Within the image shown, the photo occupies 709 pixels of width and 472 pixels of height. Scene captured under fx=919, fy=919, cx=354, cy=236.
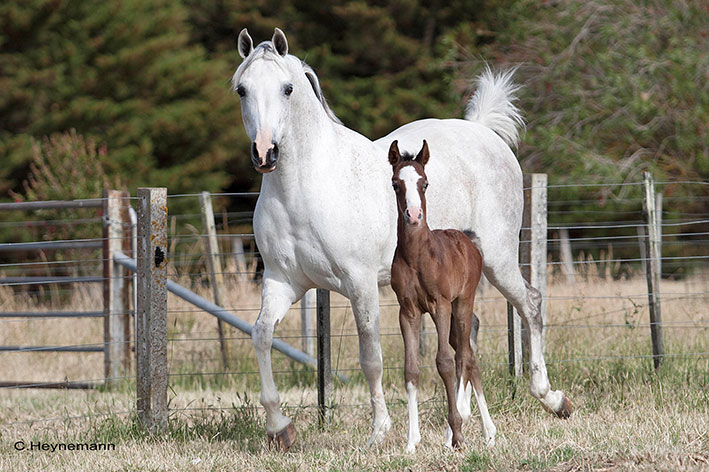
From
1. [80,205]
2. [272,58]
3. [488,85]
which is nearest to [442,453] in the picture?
[272,58]

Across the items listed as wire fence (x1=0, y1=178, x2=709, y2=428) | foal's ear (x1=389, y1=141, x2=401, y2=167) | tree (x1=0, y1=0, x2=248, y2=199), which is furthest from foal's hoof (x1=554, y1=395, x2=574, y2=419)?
tree (x1=0, y1=0, x2=248, y2=199)

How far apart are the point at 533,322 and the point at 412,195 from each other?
2346mm

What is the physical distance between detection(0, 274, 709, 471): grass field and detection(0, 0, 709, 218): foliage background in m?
6.77

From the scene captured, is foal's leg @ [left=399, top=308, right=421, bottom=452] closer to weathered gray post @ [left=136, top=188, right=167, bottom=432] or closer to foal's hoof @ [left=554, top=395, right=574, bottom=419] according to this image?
foal's hoof @ [left=554, top=395, right=574, bottom=419]

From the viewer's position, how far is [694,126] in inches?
653

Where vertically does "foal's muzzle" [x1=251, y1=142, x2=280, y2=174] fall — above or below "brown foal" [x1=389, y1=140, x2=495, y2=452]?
above

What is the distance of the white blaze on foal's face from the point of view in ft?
16.3

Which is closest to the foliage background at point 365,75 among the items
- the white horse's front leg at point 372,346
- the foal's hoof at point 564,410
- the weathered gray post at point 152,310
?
the foal's hoof at point 564,410

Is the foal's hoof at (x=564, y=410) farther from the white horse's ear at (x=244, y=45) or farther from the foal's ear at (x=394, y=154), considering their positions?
the white horse's ear at (x=244, y=45)

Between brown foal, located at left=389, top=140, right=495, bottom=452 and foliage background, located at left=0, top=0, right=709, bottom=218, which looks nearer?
brown foal, located at left=389, top=140, right=495, bottom=452

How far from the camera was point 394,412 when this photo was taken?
6977 millimetres

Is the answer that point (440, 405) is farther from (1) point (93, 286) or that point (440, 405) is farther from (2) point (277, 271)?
(1) point (93, 286)

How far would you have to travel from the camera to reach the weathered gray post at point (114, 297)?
9.52m

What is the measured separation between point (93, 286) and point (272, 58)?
11878 millimetres
